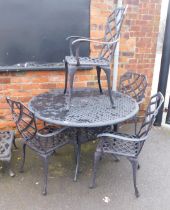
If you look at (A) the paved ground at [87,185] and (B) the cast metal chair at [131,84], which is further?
(B) the cast metal chair at [131,84]

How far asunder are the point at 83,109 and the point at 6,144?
0.93m

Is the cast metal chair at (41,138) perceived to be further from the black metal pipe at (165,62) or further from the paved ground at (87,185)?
the black metal pipe at (165,62)

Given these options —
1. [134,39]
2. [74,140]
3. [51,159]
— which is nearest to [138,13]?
[134,39]

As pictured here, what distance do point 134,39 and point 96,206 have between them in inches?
87.8

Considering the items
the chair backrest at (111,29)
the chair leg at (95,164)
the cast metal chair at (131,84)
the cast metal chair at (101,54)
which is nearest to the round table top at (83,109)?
the cast metal chair at (101,54)

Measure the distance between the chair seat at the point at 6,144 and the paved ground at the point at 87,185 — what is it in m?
0.24

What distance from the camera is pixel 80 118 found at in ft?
7.18

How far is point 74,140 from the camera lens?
8.32ft

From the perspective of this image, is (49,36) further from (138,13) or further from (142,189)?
(142,189)

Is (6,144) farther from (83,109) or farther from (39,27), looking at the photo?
(39,27)

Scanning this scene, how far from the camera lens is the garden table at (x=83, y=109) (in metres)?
2.14

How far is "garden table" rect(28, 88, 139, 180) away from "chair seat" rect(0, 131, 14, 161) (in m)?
0.50

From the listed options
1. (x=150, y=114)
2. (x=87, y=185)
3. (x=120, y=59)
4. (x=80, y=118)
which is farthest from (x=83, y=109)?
(x=120, y=59)

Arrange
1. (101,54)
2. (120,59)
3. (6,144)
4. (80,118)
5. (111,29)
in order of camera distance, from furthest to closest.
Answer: (120,59), (111,29), (101,54), (6,144), (80,118)
